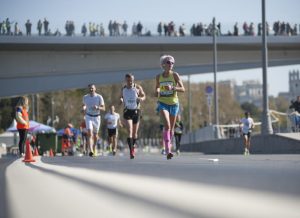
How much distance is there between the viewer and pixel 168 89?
14.1m

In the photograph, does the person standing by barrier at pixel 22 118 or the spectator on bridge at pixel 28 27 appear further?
the spectator on bridge at pixel 28 27

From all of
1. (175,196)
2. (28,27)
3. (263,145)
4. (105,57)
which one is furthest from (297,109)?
(175,196)

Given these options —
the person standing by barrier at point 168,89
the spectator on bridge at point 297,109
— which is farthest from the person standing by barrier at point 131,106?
the spectator on bridge at point 297,109

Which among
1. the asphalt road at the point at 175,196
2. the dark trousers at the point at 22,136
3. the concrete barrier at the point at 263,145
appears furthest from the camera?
the concrete barrier at the point at 263,145

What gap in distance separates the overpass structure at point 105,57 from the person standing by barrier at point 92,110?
36.1 m

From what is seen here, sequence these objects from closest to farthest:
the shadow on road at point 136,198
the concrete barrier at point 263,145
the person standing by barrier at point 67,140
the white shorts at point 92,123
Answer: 1. the shadow on road at point 136,198
2. the white shorts at point 92,123
3. the concrete barrier at point 263,145
4. the person standing by barrier at point 67,140

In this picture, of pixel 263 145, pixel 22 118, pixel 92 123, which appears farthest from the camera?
pixel 263 145

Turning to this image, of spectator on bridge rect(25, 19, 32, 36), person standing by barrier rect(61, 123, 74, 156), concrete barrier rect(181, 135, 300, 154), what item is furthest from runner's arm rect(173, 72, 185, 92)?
spectator on bridge rect(25, 19, 32, 36)

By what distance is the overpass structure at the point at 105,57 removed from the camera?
189 ft

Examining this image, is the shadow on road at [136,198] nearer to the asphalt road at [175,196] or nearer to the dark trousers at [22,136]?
the asphalt road at [175,196]

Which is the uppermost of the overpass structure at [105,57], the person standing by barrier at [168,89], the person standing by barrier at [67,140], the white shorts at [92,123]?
the overpass structure at [105,57]

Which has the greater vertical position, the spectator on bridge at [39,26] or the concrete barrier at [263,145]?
the spectator on bridge at [39,26]

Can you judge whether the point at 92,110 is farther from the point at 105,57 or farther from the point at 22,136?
the point at 105,57

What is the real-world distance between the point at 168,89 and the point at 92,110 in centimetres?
621
